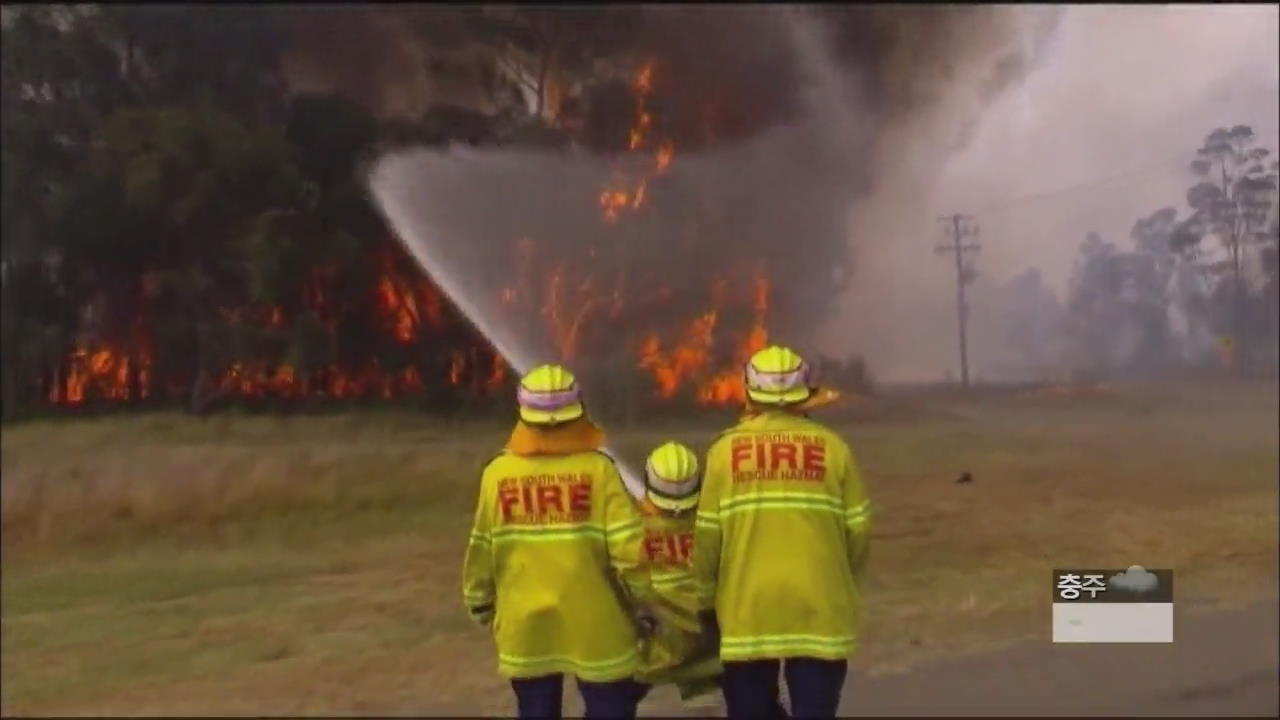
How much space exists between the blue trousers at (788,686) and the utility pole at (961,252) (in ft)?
10.1

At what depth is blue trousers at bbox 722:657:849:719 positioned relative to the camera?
11.2 ft

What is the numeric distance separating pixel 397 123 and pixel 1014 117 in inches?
115

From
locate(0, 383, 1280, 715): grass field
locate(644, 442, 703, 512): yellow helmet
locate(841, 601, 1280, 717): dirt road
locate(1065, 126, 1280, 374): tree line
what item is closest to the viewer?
locate(644, 442, 703, 512): yellow helmet

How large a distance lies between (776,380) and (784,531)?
1.18 ft

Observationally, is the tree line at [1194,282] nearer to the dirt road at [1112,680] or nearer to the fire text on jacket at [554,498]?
the dirt road at [1112,680]

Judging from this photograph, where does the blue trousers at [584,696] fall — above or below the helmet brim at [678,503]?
below

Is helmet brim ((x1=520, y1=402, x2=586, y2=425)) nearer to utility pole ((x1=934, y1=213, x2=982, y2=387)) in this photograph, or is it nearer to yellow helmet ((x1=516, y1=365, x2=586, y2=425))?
yellow helmet ((x1=516, y1=365, x2=586, y2=425))

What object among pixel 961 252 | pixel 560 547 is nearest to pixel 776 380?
pixel 560 547

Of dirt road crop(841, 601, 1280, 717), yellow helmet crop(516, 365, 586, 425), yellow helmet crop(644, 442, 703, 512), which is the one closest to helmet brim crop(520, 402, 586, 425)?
yellow helmet crop(516, 365, 586, 425)

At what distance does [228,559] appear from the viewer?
22.7 feet

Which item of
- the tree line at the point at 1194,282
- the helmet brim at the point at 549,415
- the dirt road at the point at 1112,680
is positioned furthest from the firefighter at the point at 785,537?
the tree line at the point at 1194,282

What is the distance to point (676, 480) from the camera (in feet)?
11.8

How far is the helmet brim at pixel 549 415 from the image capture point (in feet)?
11.1

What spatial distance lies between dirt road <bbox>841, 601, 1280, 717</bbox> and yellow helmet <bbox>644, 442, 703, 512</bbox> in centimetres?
213
